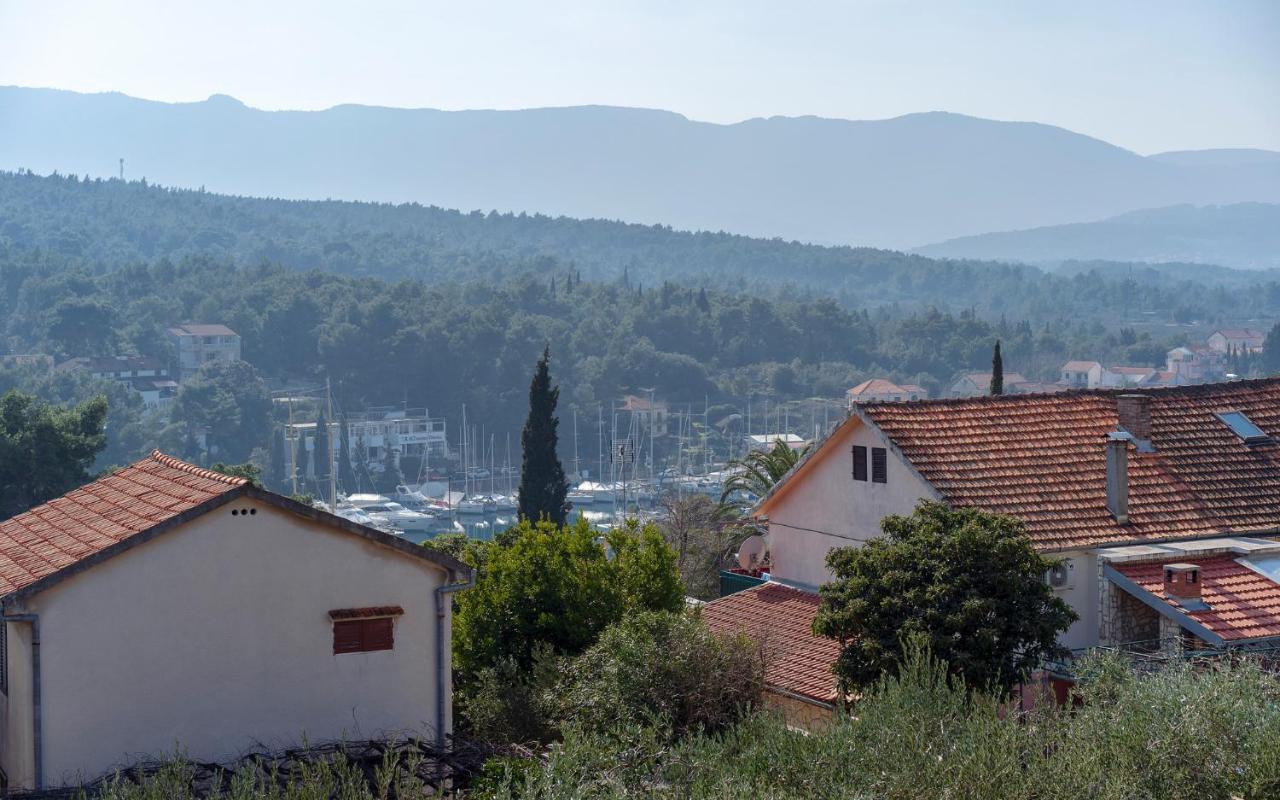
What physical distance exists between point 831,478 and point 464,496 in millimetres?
100817

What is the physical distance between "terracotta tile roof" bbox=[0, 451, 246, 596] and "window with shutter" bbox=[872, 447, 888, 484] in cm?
924

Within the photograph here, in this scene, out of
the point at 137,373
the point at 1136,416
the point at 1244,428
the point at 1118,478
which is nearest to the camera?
the point at 1118,478

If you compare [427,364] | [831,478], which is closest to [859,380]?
[427,364]

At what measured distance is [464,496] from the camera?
122188mm

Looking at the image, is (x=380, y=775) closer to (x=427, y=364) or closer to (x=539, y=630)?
(x=539, y=630)

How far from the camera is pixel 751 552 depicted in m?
32.3

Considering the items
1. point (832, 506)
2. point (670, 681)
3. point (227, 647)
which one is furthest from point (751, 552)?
point (227, 647)

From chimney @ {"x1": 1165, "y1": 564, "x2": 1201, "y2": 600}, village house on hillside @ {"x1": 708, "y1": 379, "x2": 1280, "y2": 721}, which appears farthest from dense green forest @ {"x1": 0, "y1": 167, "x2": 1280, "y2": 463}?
chimney @ {"x1": 1165, "y1": 564, "x2": 1201, "y2": 600}

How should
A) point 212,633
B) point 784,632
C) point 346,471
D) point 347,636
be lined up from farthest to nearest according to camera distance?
point 346,471
point 784,632
point 347,636
point 212,633

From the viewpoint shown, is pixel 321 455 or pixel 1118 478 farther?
pixel 321 455

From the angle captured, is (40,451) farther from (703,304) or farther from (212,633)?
(703,304)

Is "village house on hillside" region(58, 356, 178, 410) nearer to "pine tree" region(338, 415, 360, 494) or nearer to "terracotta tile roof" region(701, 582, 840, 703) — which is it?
"pine tree" region(338, 415, 360, 494)

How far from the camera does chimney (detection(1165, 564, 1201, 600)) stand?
1889 cm

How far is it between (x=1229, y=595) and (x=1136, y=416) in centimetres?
427
